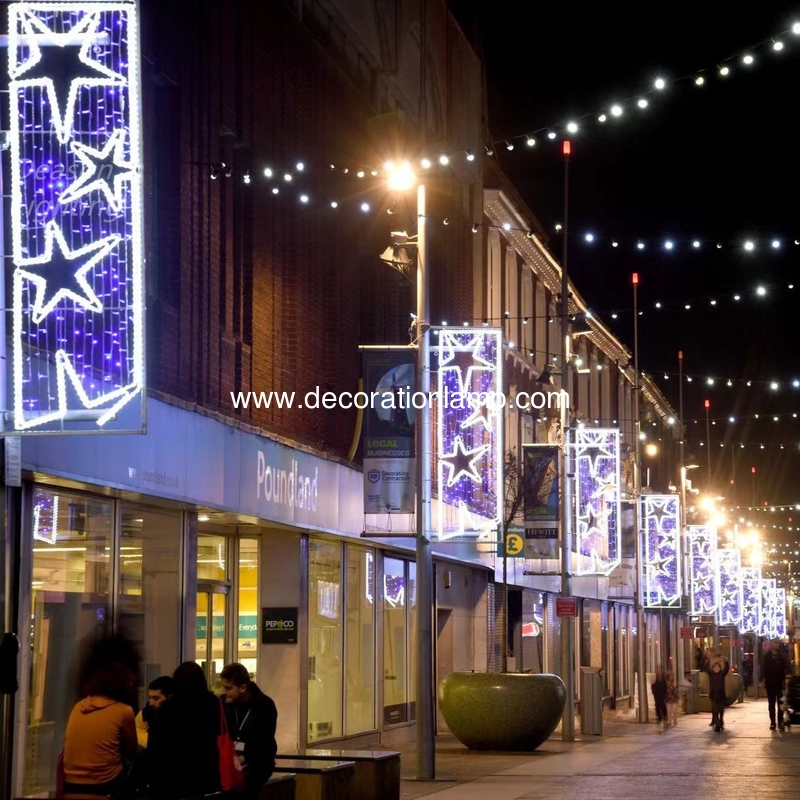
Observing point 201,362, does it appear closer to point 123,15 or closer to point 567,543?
point 123,15

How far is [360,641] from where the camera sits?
2686 centimetres

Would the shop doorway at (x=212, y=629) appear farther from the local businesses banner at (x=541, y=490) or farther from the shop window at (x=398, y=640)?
the local businesses banner at (x=541, y=490)

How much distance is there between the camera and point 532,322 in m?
45.7

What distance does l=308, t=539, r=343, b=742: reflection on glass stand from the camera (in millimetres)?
24281

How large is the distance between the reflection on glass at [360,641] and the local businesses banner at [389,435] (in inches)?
171

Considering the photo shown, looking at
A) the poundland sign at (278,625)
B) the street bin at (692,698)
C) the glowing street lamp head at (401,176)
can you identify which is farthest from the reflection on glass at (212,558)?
the street bin at (692,698)

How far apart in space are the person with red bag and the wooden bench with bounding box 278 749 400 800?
4632mm

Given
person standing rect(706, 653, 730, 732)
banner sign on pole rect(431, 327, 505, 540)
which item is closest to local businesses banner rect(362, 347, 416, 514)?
banner sign on pole rect(431, 327, 505, 540)

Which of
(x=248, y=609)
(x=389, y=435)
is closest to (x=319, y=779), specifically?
(x=389, y=435)

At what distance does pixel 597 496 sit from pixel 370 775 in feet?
79.4

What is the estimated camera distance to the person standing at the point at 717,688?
1382 inches

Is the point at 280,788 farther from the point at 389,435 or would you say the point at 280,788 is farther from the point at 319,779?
the point at 389,435

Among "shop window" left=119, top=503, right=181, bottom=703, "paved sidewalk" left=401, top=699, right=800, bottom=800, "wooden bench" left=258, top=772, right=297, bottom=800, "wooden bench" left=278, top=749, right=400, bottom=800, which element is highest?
"shop window" left=119, top=503, right=181, bottom=703

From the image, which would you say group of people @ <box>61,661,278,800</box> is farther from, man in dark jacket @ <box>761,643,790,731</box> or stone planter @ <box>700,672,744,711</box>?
stone planter @ <box>700,672,744,711</box>
